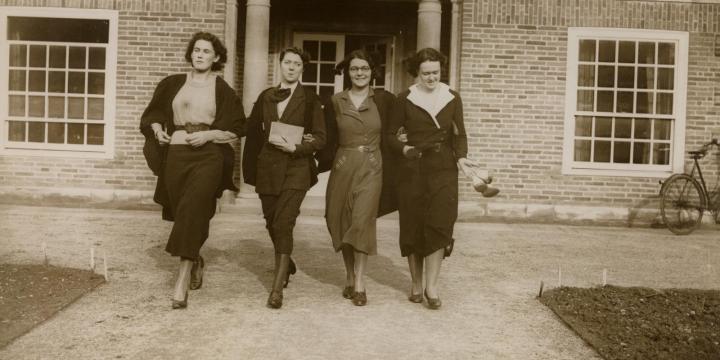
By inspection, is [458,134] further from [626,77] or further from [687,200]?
[626,77]

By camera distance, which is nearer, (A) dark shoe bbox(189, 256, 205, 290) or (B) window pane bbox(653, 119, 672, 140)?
(A) dark shoe bbox(189, 256, 205, 290)

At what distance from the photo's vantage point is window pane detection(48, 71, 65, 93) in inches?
431

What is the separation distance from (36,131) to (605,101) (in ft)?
26.0

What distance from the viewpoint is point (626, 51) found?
10.8 m

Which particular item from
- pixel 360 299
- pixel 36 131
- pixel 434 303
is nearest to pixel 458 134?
pixel 434 303

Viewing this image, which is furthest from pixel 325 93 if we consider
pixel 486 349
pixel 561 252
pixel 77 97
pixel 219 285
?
pixel 486 349


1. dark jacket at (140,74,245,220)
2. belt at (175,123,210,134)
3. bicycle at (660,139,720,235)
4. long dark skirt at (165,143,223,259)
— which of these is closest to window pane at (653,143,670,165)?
bicycle at (660,139,720,235)

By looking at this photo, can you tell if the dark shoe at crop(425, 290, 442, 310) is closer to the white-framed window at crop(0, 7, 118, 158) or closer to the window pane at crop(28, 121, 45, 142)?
the white-framed window at crop(0, 7, 118, 158)

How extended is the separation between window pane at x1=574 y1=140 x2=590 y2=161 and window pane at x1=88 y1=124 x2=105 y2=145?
6.54 m

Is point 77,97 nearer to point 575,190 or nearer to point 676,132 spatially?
point 575,190

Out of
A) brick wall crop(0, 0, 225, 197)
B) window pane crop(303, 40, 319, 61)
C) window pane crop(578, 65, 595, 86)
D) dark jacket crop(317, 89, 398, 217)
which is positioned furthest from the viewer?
window pane crop(303, 40, 319, 61)

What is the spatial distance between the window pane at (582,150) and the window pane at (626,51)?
1234mm

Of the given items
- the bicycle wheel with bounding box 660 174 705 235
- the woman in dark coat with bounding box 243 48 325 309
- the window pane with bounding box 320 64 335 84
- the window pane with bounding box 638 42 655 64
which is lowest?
the bicycle wheel with bounding box 660 174 705 235

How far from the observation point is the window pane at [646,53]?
10805mm
